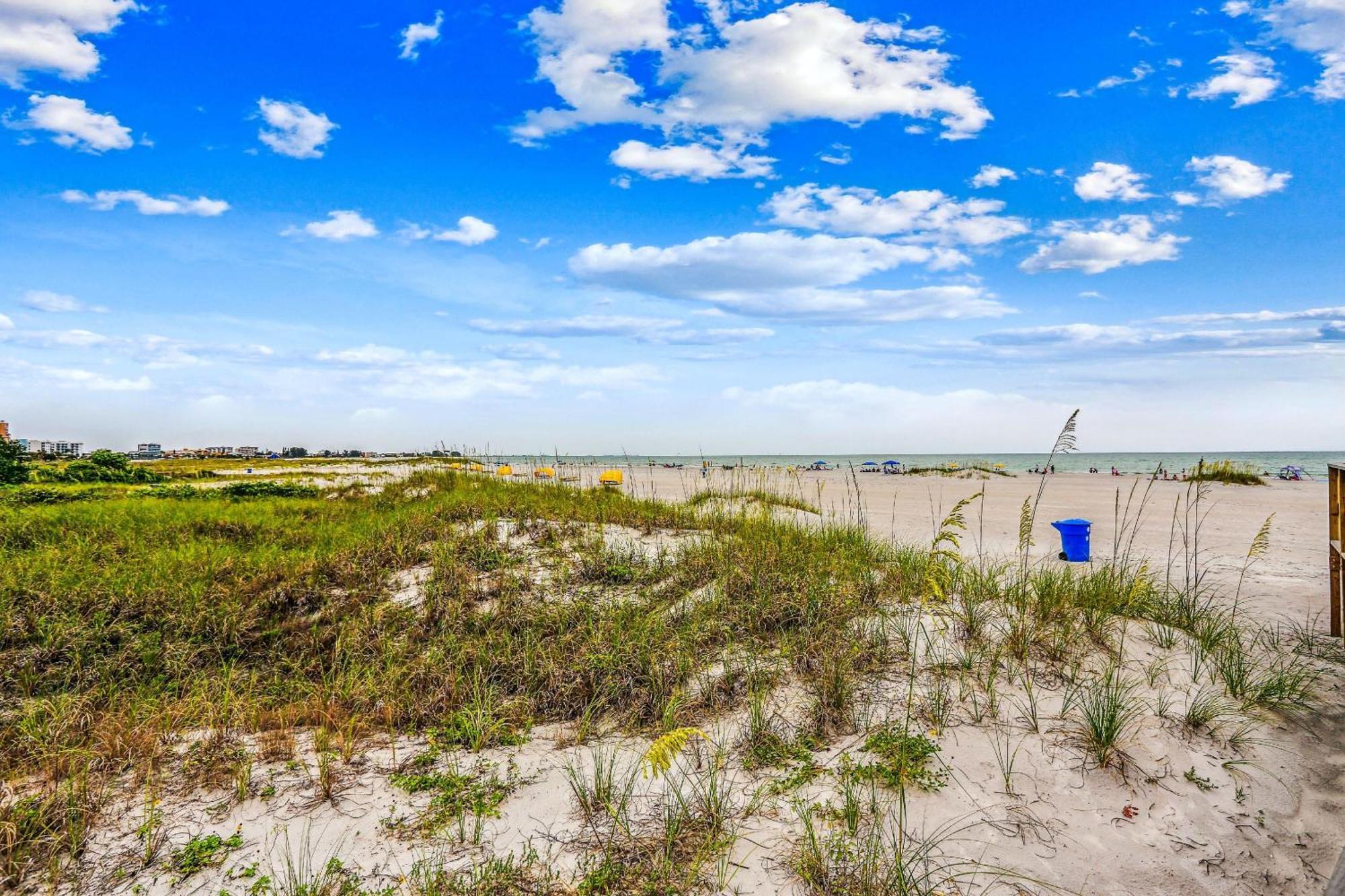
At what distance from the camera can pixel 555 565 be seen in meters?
7.37

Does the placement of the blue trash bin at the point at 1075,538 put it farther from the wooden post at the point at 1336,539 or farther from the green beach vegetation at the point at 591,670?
the wooden post at the point at 1336,539

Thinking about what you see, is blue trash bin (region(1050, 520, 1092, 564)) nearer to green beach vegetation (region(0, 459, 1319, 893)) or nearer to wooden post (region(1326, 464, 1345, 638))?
green beach vegetation (region(0, 459, 1319, 893))

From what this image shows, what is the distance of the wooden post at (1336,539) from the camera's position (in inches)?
252

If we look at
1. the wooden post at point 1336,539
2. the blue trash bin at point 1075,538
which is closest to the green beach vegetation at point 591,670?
the wooden post at point 1336,539

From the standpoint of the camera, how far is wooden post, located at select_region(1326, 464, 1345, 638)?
639 cm

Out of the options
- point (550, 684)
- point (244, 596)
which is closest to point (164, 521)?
point (244, 596)

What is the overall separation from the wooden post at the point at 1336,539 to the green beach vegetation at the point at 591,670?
72 centimetres

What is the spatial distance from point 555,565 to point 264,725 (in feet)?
10.7

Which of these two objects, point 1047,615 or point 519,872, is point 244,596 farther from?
point 1047,615

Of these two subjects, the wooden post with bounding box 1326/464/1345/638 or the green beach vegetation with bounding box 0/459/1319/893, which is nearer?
the green beach vegetation with bounding box 0/459/1319/893

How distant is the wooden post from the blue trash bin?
290 centimetres

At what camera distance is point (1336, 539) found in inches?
272

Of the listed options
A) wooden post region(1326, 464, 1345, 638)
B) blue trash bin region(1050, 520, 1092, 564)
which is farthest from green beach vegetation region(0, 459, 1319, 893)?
blue trash bin region(1050, 520, 1092, 564)

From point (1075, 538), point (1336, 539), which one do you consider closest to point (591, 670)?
point (1336, 539)
